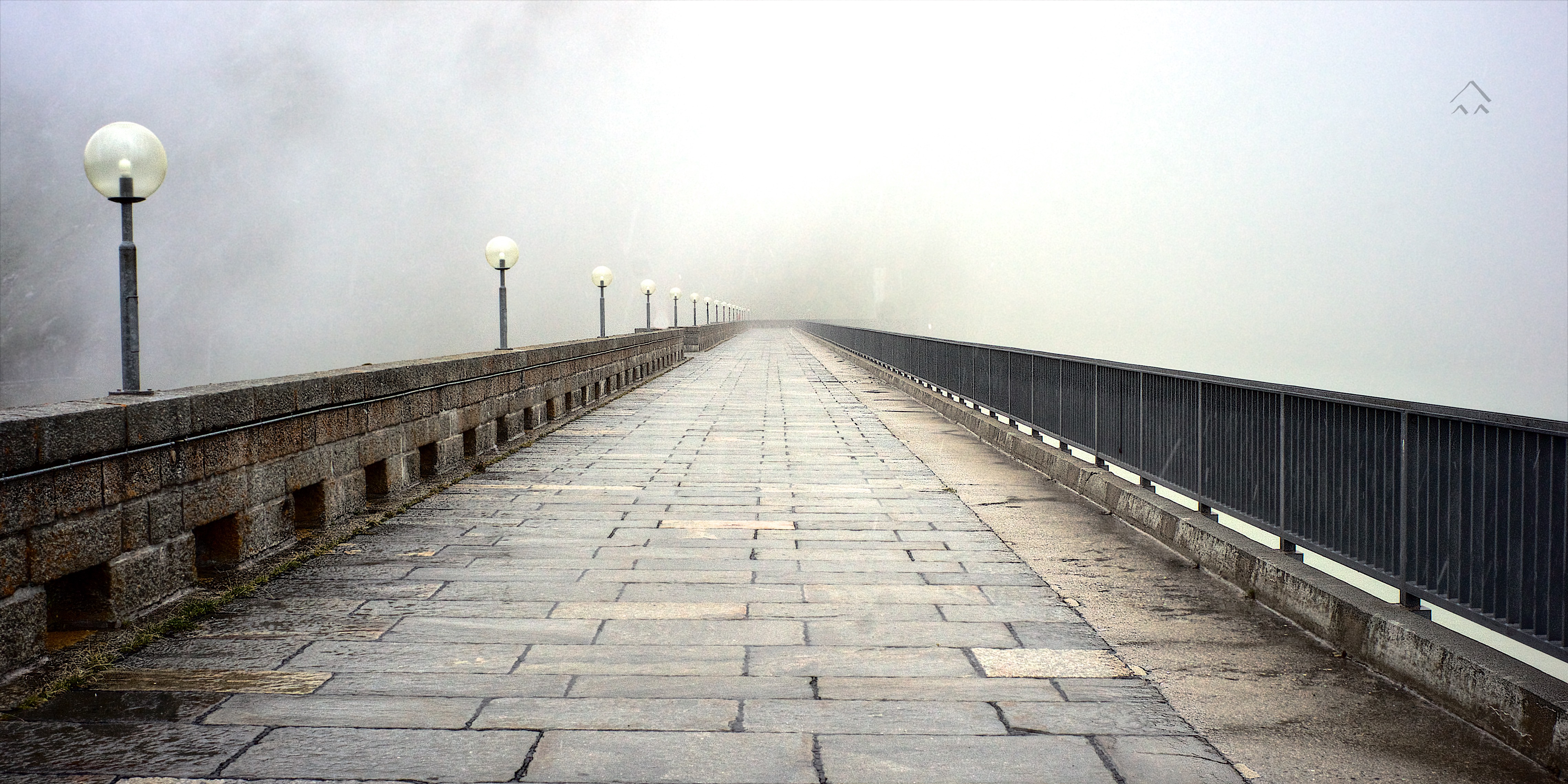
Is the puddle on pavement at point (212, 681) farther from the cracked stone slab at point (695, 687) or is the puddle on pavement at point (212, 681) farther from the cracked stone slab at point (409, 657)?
the cracked stone slab at point (695, 687)

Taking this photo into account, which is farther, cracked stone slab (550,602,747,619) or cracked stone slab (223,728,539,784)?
cracked stone slab (550,602,747,619)

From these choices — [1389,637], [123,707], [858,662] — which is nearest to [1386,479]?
[1389,637]

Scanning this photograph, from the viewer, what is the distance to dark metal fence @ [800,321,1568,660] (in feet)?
13.5

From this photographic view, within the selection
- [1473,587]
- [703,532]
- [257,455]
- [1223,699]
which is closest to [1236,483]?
[1473,587]

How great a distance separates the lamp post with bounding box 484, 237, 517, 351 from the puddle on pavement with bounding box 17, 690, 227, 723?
1104 cm

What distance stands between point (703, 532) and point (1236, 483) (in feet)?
11.4

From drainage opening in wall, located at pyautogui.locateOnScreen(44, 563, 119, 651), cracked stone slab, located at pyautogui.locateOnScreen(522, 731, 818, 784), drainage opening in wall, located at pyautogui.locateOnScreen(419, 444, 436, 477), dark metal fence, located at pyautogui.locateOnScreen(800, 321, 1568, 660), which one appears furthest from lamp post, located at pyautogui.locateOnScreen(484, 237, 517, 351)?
cracked stone slab, located at pyautogui.locateOnScreen(522, 731, 818, 784)

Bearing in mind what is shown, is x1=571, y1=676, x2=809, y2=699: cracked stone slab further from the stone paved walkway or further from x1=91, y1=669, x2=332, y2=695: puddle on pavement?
x1=91, y1=669, x2=332, y2=695: puddle on pavement

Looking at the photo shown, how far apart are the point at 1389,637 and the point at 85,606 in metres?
5.48

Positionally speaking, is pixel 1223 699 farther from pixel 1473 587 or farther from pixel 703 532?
pixel 703 532

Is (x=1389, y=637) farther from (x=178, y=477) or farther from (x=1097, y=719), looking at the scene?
(x=178, y=477)

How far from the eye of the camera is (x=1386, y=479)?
5180 mm

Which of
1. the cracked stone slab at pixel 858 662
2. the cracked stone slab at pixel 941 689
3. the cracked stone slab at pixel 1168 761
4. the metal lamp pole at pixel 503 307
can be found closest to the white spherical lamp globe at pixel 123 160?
the cracked stone slab at pixel 858 662

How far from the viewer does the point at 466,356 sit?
460 inches
